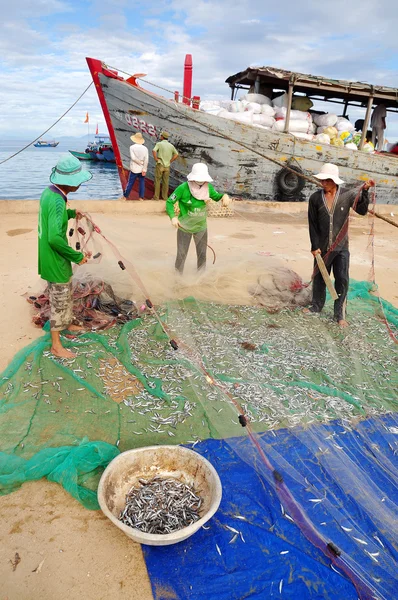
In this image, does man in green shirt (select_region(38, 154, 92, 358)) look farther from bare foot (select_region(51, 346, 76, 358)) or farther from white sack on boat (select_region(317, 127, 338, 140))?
white sack on boat (select_region(317, 127, 338, 140))

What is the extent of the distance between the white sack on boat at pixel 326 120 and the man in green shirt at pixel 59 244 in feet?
36.6

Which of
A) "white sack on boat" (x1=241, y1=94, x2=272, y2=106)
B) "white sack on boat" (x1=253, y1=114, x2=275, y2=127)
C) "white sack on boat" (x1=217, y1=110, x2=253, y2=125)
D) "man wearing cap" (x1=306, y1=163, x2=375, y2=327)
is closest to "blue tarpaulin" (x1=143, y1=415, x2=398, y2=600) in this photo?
"man wearing cap" (x1=306, y1=163, x2=375, y2=327)

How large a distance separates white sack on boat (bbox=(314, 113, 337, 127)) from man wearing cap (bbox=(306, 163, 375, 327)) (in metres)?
9.07

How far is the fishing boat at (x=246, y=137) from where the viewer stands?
1166 cm

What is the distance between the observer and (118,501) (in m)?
2.55

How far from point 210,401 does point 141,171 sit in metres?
9.33

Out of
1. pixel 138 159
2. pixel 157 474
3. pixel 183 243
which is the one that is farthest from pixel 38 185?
pixel 157 474

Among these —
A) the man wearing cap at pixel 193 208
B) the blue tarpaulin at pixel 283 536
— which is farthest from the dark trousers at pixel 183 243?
the blue tarpaulin at pixel 283 536

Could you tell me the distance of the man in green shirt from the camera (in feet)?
12.4

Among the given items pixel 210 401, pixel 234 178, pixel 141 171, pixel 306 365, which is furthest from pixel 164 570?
pixel 234 178

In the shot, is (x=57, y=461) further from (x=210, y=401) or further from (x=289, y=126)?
(x=289, y=126)

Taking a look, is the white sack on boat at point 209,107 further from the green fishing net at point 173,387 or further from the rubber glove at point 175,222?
the green fishing net at point 173,387

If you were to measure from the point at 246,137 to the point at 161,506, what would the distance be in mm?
11244

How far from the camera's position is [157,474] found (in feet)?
9.06
